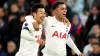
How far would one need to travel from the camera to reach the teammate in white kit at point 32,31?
10531mm

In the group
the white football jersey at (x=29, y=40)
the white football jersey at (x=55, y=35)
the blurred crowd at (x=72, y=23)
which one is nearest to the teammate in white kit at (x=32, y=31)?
the white football jersey at (x=29, y=40)

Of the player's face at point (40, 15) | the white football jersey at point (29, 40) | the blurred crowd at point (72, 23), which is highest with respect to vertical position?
the player's face at point (40, 15)

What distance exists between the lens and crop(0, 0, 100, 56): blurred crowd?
1480cm

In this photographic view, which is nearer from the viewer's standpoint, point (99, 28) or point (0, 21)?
point (99, 28)

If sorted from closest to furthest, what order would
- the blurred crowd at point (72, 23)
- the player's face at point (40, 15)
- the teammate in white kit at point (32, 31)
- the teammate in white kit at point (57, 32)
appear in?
the teammate in white kit at point (32, 31) → the player's face at point (40, 15) → the teammate in white kit at point (57, 32) → the blurred crowd at point (72, 23)

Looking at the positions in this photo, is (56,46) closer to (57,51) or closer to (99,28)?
(57,51)

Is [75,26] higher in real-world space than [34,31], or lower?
lower

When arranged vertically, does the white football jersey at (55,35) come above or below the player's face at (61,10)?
below

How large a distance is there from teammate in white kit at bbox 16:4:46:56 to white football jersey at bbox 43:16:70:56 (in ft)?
0.69

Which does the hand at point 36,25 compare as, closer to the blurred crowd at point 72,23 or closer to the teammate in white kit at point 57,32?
the teammate in white kit at point 57,32

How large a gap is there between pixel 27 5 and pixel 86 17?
201cm

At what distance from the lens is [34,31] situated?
10.7 meters

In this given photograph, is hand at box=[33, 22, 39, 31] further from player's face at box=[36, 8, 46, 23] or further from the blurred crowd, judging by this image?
the blurred crowd

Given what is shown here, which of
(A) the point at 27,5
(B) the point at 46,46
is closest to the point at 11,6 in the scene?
(A) the point at 27,5
